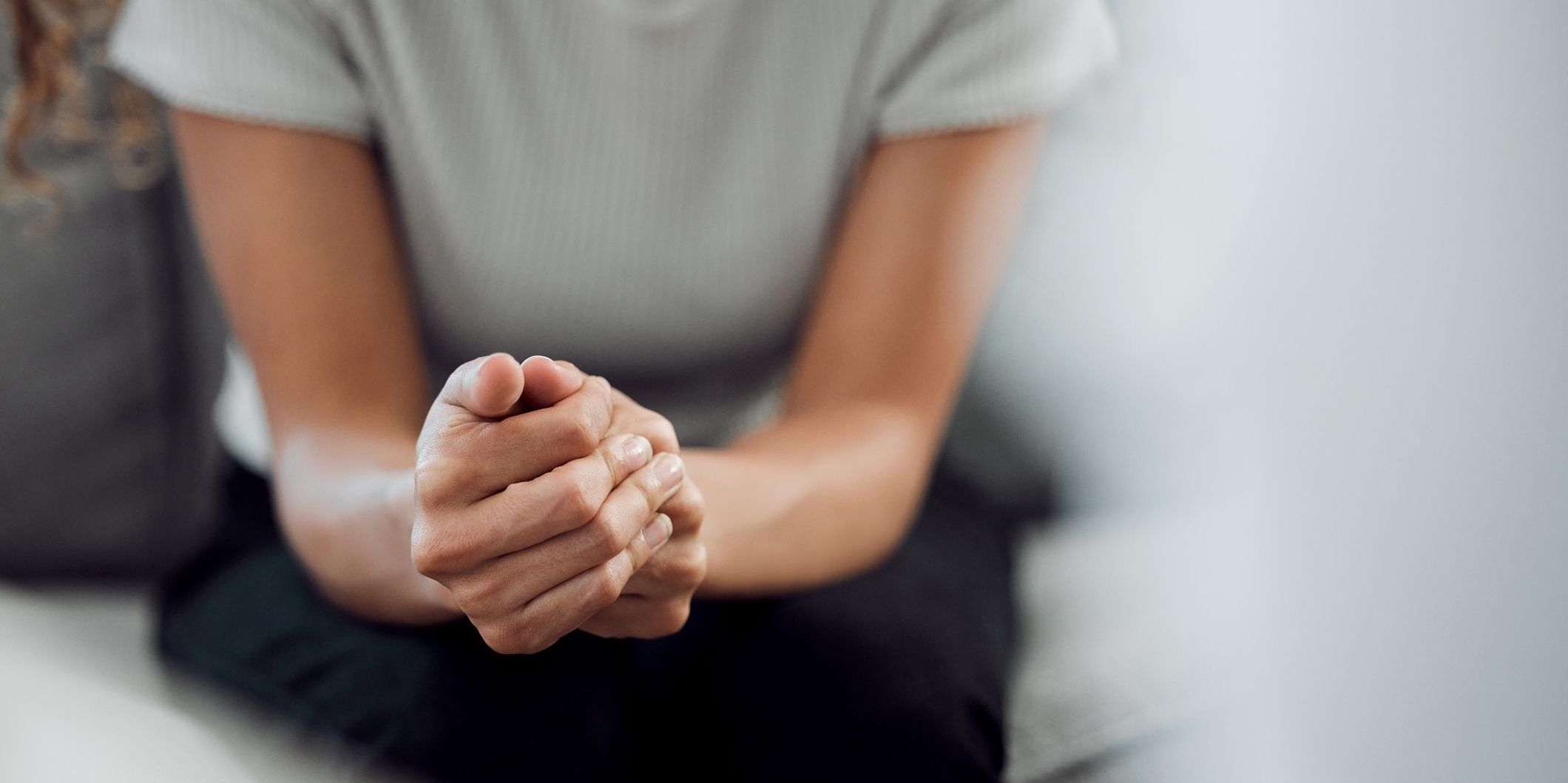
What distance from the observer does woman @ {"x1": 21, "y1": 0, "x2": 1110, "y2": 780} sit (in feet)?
1.89

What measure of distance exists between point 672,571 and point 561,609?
0.06 meters

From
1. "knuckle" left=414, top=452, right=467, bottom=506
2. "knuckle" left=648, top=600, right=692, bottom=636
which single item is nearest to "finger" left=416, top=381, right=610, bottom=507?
"knuckle" left=414, top=452, right=467, bottom=506

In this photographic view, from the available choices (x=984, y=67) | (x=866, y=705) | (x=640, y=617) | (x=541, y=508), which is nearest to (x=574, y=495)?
(x=541, y=508)

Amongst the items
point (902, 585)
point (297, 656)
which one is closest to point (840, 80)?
point (902, 585)

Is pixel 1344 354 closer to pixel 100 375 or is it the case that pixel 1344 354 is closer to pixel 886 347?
pixel 886 347

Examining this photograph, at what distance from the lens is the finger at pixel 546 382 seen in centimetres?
41

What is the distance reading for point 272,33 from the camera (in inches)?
23.2

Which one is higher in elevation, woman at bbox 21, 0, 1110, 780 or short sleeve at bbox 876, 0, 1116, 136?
short sleeve at bbox 876, 0, 1116, 136

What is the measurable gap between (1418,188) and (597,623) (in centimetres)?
47

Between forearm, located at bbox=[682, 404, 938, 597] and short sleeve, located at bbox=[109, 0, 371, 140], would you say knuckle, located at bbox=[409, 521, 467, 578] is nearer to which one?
forearm, located at bbox=[682, 404, 938, 597]

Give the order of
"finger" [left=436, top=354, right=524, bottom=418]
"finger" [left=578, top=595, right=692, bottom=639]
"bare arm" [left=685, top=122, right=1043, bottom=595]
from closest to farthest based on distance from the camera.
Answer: "finger" [left=436, top=354, right=524, bottom=418]
"finger" [left=578, top=595, right=692, bottom=639]
"bare arm" [left=685, top=122, right=1043, bottom=595]

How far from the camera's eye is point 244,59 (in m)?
0.59

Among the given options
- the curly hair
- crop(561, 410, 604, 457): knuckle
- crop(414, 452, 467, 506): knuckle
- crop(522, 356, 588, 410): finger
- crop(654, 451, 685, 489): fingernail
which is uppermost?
the curly hair

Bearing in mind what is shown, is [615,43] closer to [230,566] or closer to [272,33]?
[272,33]
